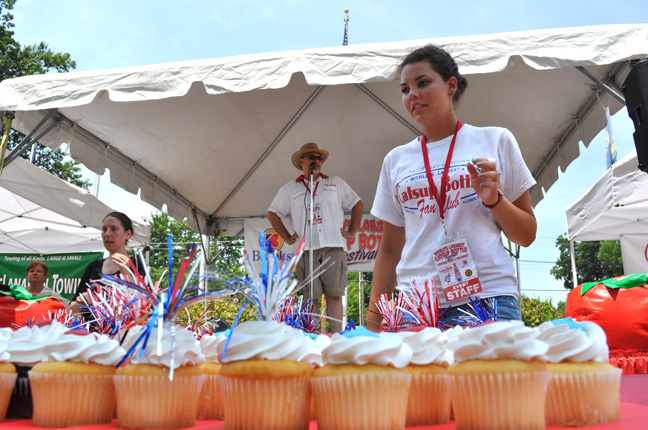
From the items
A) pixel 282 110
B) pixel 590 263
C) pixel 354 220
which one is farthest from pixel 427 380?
pixel 590 263

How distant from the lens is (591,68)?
3.88m

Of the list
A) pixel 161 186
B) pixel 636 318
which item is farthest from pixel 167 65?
pixel 636 318

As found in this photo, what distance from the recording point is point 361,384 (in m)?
0.78

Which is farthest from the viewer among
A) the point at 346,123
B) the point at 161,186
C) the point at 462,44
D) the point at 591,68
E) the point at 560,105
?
the point at 161,186

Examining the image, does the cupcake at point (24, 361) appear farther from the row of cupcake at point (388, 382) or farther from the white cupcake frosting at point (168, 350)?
the row of cupcake at point (388, 382)

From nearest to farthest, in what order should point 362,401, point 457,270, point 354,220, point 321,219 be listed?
point 362,401, point 457,270, point 321,219, point 354,220

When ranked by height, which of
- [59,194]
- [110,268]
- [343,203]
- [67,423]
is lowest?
[67,423]

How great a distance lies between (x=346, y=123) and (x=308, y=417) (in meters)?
4.90

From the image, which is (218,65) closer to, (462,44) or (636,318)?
(462,44)

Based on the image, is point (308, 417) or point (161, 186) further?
point (161, 186)

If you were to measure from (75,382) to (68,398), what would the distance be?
0.10ft

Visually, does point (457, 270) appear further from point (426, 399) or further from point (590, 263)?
point (590, 263)

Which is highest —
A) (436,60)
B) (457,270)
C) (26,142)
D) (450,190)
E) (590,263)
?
(590,263)

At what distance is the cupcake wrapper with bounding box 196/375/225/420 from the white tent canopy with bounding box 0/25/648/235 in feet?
9.13
